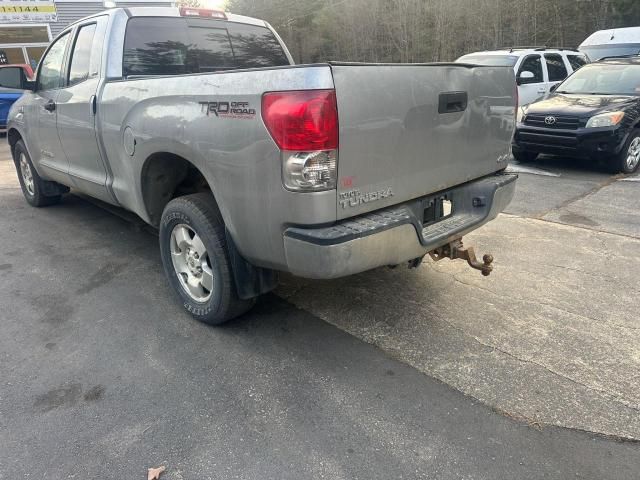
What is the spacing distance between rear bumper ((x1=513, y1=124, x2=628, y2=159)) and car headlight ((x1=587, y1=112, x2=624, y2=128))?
0.21 feet

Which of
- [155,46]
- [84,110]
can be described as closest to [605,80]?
[155,46]

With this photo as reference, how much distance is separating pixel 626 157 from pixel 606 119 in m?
0.71

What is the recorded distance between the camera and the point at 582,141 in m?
7.46

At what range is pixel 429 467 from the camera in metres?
2.23

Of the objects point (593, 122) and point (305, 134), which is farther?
point (593, 122)

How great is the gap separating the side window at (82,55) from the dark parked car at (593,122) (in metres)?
6.54

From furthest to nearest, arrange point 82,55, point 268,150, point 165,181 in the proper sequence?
point 82,55
point 165,181
point 268,150

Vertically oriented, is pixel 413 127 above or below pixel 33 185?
above

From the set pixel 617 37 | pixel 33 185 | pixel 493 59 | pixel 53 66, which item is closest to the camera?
pixel 53 66

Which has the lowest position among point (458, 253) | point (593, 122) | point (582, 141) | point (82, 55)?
point (582, 141)

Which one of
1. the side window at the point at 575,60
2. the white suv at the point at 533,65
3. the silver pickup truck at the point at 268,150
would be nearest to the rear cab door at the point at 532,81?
the white suv at the point at 533,65

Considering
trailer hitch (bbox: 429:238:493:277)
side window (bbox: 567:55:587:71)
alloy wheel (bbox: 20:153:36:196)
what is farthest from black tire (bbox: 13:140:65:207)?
side window (bbox: 567:55:587:71)

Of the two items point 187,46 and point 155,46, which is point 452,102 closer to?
point 187,46

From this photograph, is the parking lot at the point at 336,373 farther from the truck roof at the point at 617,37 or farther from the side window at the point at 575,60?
the truck roof at the point at 617,37
